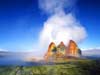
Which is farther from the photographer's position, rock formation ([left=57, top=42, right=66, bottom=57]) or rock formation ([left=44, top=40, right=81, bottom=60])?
rock formation ([left=57, top=42, right=66, bottom=57])

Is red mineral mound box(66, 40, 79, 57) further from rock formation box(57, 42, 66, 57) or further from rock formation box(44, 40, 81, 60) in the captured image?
rock formation box(57, 42, 66, 57)

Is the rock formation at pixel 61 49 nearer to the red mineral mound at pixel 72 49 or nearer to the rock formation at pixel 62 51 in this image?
the rock formation at pixel 62 51

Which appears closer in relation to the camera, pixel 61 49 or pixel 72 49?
pixel 61 49

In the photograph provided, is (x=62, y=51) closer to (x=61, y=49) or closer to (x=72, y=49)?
(x=61, y=49)

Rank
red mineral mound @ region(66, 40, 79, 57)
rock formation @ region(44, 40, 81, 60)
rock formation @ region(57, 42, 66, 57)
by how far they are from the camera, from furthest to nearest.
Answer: red mineral mound @ region(66, 40, 79, 57) < rock formation @ region(57, 42, 66, 57) < rock formation @ region(44, 40, 81, 60)

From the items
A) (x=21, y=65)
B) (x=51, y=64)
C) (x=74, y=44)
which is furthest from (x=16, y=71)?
(x=74, y=44)

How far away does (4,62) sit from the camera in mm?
17969

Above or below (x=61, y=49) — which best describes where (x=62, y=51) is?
below

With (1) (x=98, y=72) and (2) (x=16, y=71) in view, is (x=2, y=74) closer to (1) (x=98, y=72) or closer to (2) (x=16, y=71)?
(2) (x=16, y=71)

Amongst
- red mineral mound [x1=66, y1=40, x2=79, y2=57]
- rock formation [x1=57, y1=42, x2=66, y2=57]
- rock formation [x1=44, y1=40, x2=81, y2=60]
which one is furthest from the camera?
red mineral mound [x1=66, y1=40, x2=79, y2=57]

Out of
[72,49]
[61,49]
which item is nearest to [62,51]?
[61,49]

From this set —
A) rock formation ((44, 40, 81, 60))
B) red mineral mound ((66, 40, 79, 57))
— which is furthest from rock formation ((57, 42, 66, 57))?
red mineral mound ((66, 40, 79, 57))

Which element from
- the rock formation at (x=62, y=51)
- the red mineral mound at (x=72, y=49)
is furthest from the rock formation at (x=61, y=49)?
the red mineral mound at (x=72, y=49)

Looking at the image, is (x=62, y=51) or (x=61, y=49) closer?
(x=61, y=49)
